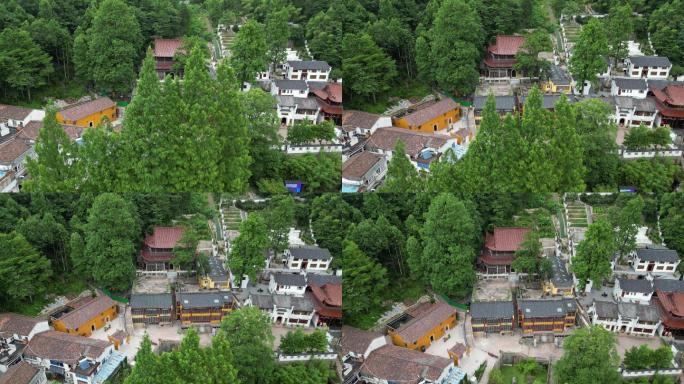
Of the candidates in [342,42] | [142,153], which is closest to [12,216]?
[142,153]

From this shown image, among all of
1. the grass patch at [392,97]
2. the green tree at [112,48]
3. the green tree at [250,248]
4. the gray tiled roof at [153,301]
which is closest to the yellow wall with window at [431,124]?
the grass patch at [392,97]

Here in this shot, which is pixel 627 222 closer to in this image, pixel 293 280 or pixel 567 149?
pixel 567 149

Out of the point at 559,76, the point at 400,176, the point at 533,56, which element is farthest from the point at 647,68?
the point at 400,176

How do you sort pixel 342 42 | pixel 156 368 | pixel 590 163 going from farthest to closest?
pixel 342 42, pixel 590 163, pixel 156 368

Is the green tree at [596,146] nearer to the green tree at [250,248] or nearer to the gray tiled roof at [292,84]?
the gray tiled roof at [292,84]

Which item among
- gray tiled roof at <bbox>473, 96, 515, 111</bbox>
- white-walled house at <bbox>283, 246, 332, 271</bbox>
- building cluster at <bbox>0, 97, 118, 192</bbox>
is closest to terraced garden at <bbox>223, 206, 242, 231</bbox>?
white-walled house at <bbox>283, 246, 332, 271</bbox>

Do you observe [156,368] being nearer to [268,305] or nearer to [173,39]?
[268,305]
